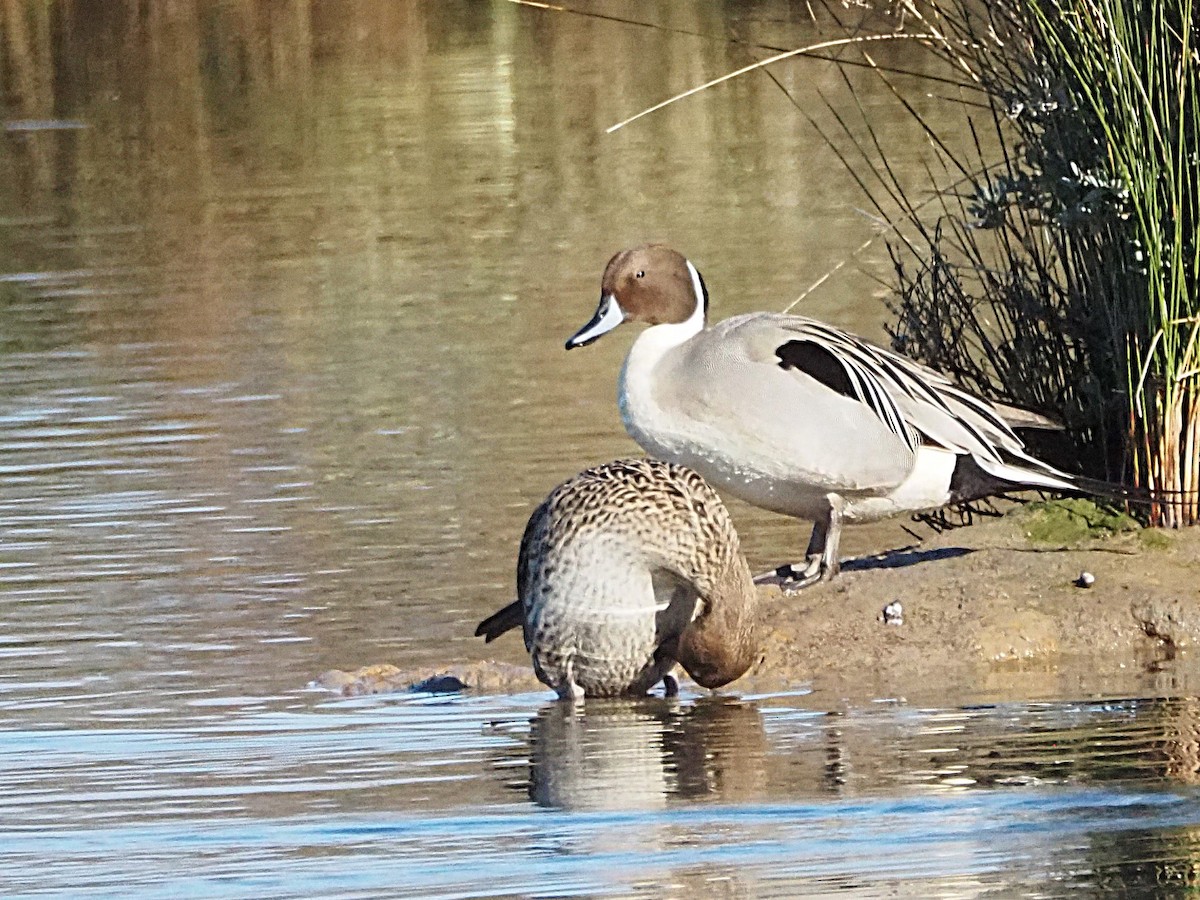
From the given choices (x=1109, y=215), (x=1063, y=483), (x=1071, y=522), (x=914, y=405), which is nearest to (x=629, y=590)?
(x=914, y=405)

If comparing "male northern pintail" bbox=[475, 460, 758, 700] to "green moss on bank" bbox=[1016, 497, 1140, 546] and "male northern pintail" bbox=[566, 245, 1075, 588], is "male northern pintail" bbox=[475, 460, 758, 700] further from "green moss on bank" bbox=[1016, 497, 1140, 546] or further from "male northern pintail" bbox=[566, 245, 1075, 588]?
"green moss on bank" bbox=[1016, 497, 1140, 546]

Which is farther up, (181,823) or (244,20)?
(244,20)

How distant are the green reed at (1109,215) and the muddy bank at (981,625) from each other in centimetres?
34

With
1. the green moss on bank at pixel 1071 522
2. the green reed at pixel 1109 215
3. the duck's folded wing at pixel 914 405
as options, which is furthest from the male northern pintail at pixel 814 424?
the green reed at pixel 1109 215

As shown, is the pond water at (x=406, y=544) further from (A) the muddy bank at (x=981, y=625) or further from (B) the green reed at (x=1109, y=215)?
(B) the green reed at (x=1109, y=215)

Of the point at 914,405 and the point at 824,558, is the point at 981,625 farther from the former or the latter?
the point at 914,405

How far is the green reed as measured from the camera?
729 centimetres

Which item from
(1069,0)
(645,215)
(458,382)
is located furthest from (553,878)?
(645,215)

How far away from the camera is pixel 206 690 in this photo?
728cm

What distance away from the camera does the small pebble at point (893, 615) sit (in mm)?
7320

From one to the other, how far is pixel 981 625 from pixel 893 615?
0.25 m

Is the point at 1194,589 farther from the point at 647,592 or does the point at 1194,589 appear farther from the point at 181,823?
the point at 181,823

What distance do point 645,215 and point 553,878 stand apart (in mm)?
14792

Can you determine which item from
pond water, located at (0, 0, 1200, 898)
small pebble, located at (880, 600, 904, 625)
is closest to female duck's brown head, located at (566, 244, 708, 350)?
pond water, located at (0, 0, 1200, 898)
